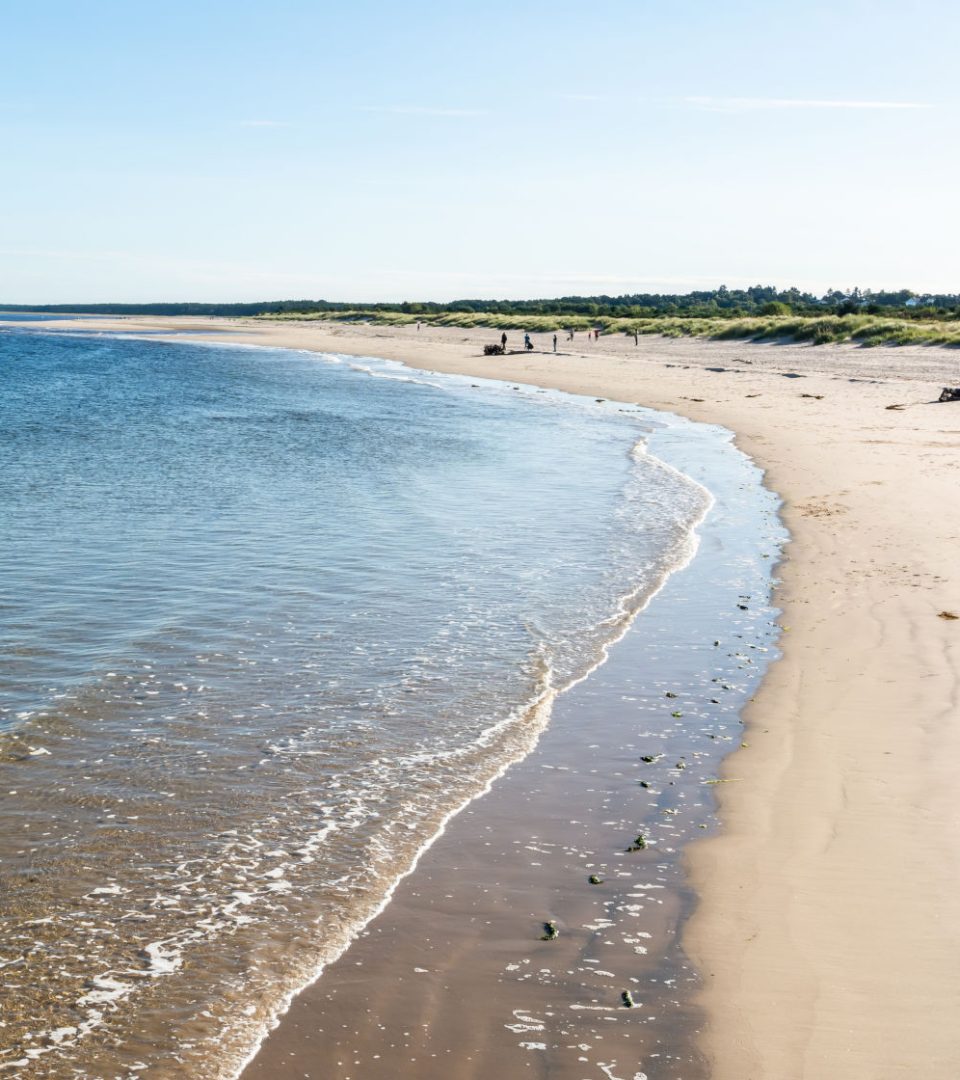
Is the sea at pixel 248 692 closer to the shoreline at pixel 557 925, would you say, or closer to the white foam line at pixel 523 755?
the white foam line at pixel 523 755

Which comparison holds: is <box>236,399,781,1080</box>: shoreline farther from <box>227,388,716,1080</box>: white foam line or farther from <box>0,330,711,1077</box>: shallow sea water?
<box>0,330,711,1077</box>: shallow sea water

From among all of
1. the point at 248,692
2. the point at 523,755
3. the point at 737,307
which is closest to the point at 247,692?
the point at 248,692

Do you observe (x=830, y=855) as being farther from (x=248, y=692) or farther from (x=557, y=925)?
(x=248, y=692)

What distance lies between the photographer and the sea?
5.43 meters

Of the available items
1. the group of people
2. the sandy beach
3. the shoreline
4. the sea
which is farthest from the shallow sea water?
the group of people

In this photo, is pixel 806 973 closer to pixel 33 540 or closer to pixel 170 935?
pixel 170 935

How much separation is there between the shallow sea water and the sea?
0.08 feet

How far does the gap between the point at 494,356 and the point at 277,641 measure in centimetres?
5825

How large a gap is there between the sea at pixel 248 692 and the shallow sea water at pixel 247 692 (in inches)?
1.0

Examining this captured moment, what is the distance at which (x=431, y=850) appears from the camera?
677 cm

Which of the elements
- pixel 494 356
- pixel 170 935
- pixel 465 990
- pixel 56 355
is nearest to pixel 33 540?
pixel 170 935

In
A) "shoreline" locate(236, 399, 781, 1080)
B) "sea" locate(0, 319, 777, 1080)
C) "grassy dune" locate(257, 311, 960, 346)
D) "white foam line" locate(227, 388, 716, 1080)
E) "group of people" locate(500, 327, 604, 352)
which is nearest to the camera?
"shoreline" locate(236, 399, 781, 1080)

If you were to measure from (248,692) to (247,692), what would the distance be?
14mm

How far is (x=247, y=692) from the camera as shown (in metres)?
9.59
